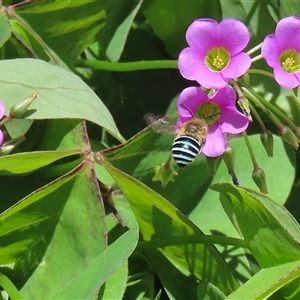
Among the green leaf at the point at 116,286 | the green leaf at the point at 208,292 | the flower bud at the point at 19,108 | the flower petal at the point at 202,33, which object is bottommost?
the green leaf at the point at 208,292

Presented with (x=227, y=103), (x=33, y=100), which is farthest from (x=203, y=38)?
(x=33, y=100)

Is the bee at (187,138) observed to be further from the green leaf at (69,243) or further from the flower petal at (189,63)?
the green leaf at (69,243)

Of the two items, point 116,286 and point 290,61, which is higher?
point 290,61

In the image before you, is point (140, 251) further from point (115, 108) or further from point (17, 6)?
point (17, 6)

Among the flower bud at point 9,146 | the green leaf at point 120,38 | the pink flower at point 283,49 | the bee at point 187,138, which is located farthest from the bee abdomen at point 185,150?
the green leaf at point 120,38

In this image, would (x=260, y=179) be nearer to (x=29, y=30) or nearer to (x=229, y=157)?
(x=229, y=157)

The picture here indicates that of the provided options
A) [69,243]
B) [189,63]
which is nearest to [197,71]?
[189,63]
